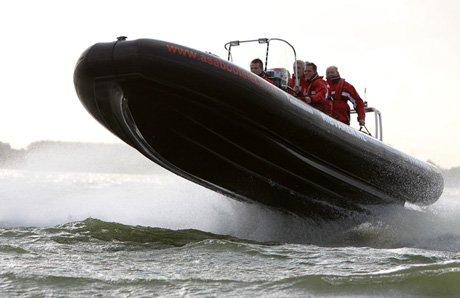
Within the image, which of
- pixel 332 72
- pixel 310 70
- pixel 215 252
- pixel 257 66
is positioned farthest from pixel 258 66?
pixel 215 252

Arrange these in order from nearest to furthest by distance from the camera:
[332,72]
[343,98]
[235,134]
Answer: [235,134]
[343,98]
[332,72]

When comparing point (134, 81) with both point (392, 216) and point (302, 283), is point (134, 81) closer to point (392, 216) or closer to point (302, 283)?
point (302, 283)

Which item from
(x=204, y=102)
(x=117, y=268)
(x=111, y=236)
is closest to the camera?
(x=117, y=268)

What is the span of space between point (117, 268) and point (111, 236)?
135 cm

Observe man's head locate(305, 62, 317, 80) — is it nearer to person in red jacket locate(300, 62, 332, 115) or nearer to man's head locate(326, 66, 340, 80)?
person in red jacket locate(300, 62, 332, 115)

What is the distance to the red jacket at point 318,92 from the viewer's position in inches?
188

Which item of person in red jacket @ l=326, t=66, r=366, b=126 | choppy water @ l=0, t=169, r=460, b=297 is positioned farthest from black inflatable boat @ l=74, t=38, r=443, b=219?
person in red jacket @ l=326, t=66, r=366, b=126

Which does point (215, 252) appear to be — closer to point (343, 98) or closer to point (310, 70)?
point (310, 70)

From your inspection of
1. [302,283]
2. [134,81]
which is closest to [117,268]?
[302,283]

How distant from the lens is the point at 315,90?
4.88 m

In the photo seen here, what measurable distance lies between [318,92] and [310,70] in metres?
0.27

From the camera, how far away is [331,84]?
5.44m

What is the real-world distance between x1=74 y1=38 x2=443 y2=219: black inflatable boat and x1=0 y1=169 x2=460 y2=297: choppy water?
0.94ft

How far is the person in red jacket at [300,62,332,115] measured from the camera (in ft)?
15.6
